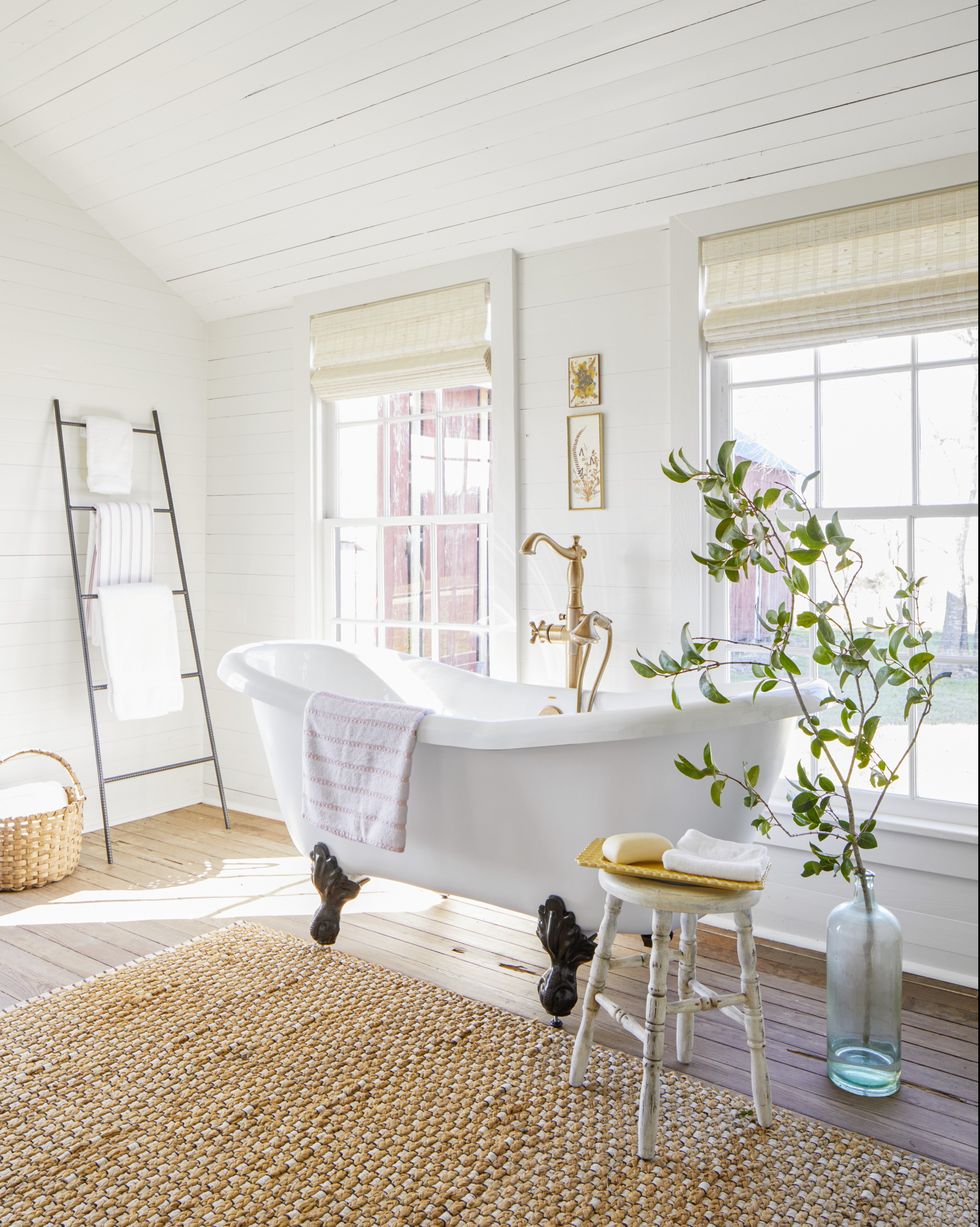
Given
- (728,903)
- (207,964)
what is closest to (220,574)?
(207,964)

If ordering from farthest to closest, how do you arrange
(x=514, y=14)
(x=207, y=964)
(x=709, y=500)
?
1. (x=207, y=964)
2. (x=514, y=14)
3. (x=709, y=500)

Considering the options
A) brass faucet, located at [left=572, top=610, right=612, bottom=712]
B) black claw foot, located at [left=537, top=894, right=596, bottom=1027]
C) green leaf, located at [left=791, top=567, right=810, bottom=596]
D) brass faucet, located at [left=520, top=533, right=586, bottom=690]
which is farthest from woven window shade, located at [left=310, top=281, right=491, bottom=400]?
black claw foot, located at [left=537, top=894, right=596, bottom=1027]

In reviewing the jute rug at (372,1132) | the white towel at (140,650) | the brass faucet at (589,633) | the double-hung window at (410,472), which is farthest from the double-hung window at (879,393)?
the white towel at (140,650)

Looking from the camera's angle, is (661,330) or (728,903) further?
(661,330)

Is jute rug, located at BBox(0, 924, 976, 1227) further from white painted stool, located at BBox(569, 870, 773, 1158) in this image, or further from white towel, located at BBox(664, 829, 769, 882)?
white towel, located at BBox(664, 829, 769, 882)

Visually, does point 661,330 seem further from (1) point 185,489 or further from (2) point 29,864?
(2) point 29,864

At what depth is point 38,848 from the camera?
3342mm

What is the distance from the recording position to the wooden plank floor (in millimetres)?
2100

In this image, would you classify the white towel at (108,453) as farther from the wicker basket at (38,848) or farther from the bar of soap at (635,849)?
the bar of soap at (635,849)

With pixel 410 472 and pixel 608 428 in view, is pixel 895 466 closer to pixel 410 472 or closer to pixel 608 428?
pixel 608 428

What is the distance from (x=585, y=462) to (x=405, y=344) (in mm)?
940

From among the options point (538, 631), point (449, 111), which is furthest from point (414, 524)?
point (449, 111)

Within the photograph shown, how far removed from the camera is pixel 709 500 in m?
2.11

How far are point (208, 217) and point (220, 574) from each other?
152 centimetres
